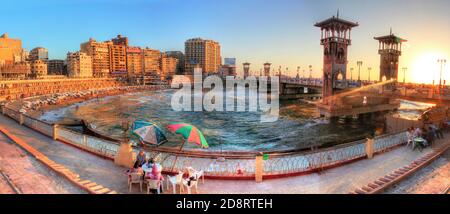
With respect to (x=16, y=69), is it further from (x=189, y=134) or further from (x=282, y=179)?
(x=282, y=179)

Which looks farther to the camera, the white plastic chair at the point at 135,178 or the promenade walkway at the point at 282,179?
the promenade walkway at the point at 282,179

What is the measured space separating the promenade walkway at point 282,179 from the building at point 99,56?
504 ft

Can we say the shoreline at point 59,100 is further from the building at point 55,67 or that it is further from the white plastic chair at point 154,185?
the building at point 55,67

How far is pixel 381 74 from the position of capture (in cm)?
6284

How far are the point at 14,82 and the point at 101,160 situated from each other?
8963 centimetres

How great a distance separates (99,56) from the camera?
159m

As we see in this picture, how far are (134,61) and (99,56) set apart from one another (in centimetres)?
2269

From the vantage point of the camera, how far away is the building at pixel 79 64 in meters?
141

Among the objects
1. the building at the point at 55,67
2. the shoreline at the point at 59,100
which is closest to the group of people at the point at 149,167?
the shoreline at the point at 59,100

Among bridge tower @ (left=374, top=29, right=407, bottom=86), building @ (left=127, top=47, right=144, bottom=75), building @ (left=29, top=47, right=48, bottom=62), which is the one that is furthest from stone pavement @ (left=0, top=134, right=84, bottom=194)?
building @ (left=29, top=47, right=48, bottom=62)

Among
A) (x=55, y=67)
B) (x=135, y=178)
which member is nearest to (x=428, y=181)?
(x=135, y=178)

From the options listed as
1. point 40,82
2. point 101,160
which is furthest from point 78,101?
point 101,160

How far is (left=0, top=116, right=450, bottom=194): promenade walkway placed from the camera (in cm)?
1031
